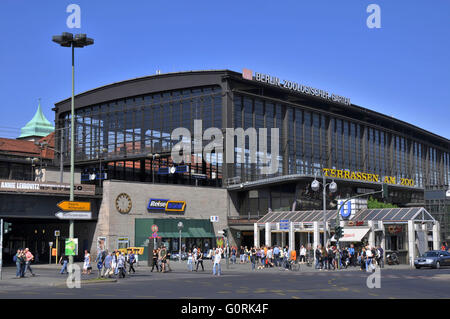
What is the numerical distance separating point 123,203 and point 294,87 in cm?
3221

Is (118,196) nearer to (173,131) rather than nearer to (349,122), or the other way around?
(173,131)

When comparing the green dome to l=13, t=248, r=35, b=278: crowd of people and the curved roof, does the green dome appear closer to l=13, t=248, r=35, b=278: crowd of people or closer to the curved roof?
the curved roof

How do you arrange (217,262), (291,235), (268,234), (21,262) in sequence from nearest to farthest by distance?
(21,262)
(217,262)
(291,235)
(268,234)

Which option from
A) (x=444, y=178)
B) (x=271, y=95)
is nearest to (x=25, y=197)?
(x=271, y=95)

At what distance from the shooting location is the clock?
Answer: 189ft

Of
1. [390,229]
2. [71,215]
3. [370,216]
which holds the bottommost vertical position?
[390,229]

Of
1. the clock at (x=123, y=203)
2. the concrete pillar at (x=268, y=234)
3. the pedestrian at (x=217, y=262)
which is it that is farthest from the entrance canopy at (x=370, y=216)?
the pedestrian at (x=217, y=262)

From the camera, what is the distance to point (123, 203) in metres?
58.2

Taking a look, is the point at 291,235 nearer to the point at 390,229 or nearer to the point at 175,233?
the point at 390,229

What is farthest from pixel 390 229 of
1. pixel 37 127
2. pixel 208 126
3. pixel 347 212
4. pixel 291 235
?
pixel 37 127

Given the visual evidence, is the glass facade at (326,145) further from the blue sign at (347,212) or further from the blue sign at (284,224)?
→ the blue sign at (347,212)

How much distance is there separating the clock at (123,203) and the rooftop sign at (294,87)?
23.2 metres

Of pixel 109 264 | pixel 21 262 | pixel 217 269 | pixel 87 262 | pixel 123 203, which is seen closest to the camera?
pixel 109 264

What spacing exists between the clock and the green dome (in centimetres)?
8995
